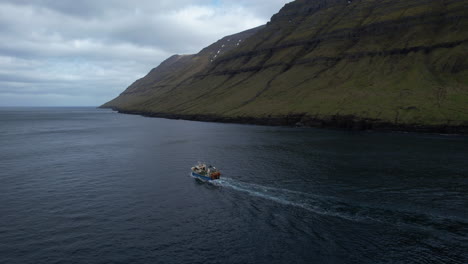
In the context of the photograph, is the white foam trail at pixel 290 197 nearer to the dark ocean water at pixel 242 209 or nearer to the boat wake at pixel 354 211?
the boat wake at pixel 354 211

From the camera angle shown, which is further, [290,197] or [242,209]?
[290,197]

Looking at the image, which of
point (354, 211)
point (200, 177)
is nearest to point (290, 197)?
point (354, 211)

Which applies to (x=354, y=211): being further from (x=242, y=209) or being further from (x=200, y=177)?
(x=200, y=177)

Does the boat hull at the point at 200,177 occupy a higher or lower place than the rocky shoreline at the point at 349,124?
lower

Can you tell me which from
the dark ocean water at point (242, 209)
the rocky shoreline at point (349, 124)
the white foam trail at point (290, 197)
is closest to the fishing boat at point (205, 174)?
the dark ocean water at point (242, 209)

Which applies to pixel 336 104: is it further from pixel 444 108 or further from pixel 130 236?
pixel 130 236

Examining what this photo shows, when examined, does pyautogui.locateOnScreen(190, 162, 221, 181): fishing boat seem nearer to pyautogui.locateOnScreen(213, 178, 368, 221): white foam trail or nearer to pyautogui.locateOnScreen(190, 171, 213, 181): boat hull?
pyautogui.locateOnScreen(190, 171, 213, 181): boat hull
